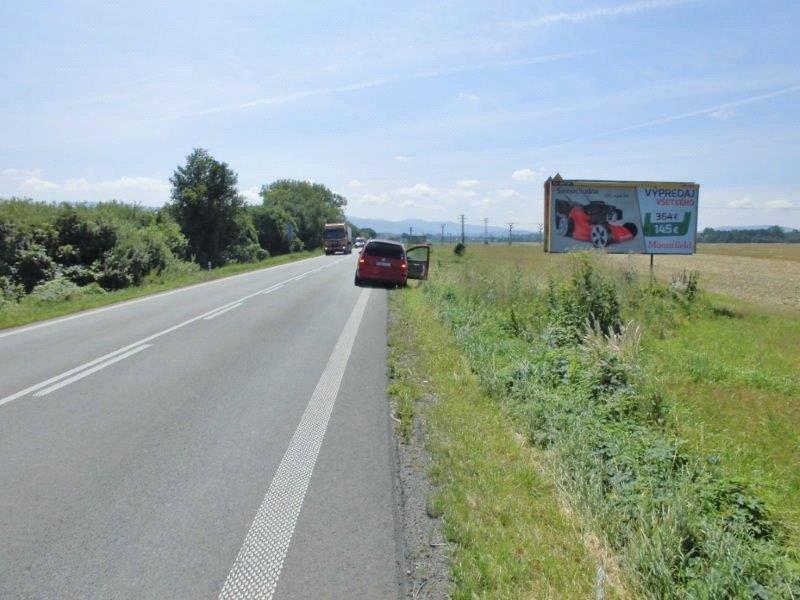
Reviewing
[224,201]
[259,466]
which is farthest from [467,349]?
[224,201]

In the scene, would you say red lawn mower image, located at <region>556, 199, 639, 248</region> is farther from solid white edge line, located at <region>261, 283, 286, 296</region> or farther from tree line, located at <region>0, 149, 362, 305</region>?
tree line, located at <region>0, 149, 362, 305</region>

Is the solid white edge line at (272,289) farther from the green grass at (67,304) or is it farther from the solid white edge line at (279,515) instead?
the solid white edge line at (279,515)

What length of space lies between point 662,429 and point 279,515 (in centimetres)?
480

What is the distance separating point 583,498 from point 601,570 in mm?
1109

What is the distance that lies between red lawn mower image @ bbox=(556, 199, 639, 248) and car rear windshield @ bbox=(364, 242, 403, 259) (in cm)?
585

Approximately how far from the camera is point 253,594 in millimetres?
3420

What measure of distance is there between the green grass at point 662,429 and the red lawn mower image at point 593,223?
6.63 m

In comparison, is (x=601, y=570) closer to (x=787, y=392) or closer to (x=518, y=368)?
(x=518, y=368)

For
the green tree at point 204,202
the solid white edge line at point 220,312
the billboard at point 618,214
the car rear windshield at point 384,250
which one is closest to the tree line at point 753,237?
the green tree at point 204,202

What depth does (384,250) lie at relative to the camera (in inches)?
965

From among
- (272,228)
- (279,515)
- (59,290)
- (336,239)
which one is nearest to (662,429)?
(279,515)

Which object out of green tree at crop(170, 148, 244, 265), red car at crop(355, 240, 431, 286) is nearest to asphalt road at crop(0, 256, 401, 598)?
red car at crop(355, 240, 431, 286)

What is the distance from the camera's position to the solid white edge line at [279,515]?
11.6 feet

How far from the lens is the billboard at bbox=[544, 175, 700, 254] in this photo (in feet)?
77.3
